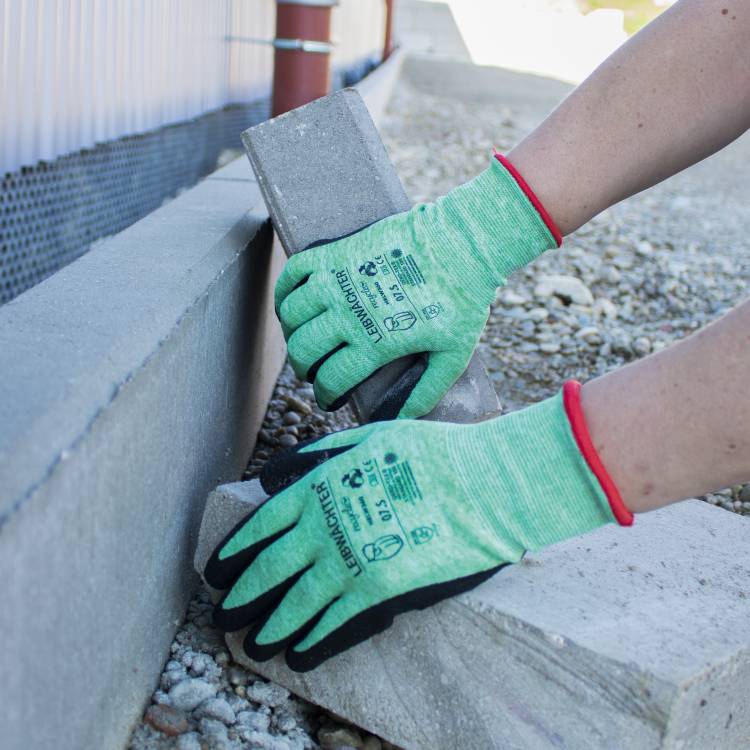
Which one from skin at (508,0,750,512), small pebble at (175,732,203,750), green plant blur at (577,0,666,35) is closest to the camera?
small pebble at (175,732,203,750)

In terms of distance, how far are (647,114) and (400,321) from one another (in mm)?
622

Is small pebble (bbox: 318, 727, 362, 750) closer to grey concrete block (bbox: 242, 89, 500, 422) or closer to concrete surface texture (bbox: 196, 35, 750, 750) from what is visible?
concrete surface texture (bbox: 196, 35, 750, 750)

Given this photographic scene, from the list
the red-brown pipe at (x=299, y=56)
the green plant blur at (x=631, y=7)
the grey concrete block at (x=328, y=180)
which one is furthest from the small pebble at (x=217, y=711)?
the green plant blur at (x=631, y=7)

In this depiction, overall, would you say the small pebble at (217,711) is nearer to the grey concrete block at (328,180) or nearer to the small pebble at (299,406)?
the grey concrete block at (328,180)

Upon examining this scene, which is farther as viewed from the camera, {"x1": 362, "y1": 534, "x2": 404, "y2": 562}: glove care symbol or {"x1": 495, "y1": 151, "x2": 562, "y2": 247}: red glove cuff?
{"x1": 495, "y1": 151, "x2": 562, "y2": 247}: red glove cuff

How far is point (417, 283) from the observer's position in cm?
181

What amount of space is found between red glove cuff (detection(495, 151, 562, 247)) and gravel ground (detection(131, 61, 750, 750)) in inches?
36.4

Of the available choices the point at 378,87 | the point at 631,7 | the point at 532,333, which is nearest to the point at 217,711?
the point at 532,333

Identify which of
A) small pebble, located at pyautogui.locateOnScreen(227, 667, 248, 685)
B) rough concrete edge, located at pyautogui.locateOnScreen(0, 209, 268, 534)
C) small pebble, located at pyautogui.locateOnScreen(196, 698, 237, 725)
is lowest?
small pebble, located at pyautogui.locateOnScreen(227, 667, 248, 685)

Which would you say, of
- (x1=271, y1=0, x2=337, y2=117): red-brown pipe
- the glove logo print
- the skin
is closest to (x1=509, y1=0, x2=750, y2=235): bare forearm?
the skin

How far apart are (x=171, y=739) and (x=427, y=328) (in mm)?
872

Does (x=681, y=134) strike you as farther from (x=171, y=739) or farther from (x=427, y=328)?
(x=171, y=739)

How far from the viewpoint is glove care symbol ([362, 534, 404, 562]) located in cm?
133

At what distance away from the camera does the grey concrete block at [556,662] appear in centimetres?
129
